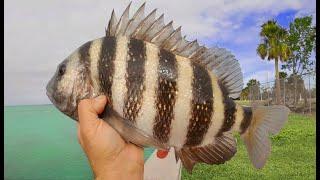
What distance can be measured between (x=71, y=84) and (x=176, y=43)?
19 centimetres

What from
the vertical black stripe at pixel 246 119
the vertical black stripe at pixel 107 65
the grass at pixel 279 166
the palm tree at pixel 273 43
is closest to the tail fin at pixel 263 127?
the vertical black stripe at pixel 246 119

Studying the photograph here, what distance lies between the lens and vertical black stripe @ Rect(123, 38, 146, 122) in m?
0.83

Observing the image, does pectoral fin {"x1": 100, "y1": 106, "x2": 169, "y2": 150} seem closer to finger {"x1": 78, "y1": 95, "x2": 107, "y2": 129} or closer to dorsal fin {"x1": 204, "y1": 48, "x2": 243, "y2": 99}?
finger {"x1": 78, "y1": 95, "x2": 107, "y2": 129}

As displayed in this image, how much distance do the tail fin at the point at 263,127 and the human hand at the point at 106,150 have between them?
211 millimetres

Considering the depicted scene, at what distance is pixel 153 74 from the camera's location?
33.1 inches

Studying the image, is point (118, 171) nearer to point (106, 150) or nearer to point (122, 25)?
point (106, 150)

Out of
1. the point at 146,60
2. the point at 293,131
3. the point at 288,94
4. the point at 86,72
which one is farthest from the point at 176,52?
the point at 293,131

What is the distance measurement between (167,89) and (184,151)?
0.15 m

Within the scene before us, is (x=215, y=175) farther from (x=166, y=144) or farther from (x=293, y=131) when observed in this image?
(x=166, y=144)

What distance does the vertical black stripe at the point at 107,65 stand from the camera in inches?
33.1

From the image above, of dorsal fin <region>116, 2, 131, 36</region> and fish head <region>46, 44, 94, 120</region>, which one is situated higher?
dorsal fin <region>116, 2, 131, 36</region>

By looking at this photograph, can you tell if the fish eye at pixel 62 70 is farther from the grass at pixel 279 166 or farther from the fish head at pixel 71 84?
the grass at pixel 279 166

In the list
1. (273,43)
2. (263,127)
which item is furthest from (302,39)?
(263,127)

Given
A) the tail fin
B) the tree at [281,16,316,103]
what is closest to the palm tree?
the tree at [281,16,316,103]
